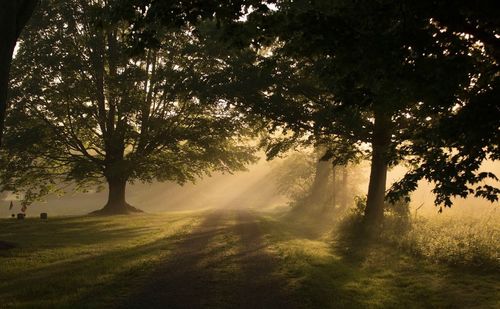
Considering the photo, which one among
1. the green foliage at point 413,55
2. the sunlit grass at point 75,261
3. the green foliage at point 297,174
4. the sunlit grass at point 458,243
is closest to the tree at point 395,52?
the green foliage at point 413,55

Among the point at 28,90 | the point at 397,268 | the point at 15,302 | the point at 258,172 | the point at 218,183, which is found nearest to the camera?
the point at 15,302

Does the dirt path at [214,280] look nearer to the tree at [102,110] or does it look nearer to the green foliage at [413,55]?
the green foliage at [413,55]

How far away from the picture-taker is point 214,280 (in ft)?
38.5

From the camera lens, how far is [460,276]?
39.4 feet

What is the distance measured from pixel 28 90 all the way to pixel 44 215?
26.7 feet

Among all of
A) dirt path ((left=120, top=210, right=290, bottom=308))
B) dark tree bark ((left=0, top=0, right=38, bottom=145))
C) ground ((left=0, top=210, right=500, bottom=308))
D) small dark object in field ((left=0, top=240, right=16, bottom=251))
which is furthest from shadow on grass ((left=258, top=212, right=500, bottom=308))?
small dark object in field ((left=0, top=240, right=16, bottom=251))

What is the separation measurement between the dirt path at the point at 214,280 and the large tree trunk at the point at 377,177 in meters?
6.22

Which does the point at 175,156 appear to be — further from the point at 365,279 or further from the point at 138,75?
the point at 365,279

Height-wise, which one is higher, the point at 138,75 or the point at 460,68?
the point at 138,75

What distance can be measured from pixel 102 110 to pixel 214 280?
926 inches

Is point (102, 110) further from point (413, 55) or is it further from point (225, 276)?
point (413, 55)

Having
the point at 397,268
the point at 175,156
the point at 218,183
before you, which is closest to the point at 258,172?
the point at 218,183

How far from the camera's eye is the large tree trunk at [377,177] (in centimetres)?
2098

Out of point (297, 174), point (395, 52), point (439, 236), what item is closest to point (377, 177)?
point (439, 236)
